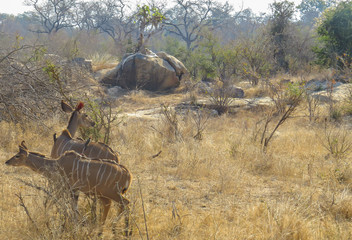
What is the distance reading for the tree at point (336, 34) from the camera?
57.5 feet

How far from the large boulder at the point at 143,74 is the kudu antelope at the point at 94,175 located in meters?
13.0

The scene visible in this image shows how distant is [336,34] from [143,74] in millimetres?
9169

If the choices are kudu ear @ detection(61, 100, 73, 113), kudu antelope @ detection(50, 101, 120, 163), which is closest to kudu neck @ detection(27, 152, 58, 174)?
kudu antelope @ detection(50, 101, 120, 163)

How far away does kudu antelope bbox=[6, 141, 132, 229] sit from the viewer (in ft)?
11.2

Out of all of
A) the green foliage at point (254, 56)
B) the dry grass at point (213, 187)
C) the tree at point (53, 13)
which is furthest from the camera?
the tree at point (53, 13)

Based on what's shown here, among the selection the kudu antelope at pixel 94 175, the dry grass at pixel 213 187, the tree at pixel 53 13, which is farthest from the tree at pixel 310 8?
the kudu antelope at pixel 94 175

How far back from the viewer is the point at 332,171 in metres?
5.91

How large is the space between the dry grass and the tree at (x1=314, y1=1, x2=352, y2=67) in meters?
9.53

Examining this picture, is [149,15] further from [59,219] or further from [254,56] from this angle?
[59,219]

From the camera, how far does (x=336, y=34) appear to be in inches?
709

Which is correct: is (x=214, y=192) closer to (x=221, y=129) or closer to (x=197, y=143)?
(x=197, y=143)

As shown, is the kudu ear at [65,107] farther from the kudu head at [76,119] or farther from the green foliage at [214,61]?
the green foliage at [214,61]

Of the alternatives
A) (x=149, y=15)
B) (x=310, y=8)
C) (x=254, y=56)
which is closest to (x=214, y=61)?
(x=254, y=56)

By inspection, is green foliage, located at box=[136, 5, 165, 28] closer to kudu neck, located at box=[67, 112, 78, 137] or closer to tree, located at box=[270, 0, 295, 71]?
tree, located at box=[270, 0, 295, 71]
